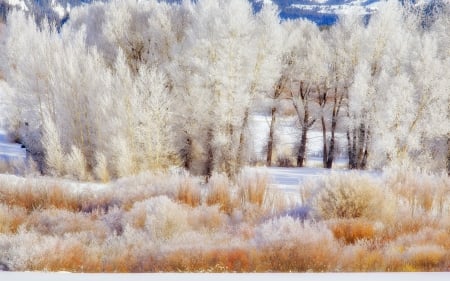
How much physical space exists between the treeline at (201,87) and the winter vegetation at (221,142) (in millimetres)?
86

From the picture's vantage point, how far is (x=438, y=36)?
73.5ft

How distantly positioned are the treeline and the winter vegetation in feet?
0.28

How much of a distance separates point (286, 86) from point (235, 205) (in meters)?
17.6

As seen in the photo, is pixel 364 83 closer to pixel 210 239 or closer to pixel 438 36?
pixel 438 36

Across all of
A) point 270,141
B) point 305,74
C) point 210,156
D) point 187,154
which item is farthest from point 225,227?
point 305,74

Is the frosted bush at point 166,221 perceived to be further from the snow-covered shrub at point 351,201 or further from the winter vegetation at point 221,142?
the snow-covered shrub at point 351,201

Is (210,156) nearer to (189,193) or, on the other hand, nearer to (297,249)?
(189,193)

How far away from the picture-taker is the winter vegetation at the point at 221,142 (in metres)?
7.93

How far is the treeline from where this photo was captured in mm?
19797

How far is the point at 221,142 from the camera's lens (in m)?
19.7

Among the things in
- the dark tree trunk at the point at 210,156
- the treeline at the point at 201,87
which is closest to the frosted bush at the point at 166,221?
the treeline at the point at 201,87

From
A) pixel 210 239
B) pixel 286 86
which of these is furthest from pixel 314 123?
pixel 210 239

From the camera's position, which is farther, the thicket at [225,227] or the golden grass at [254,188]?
the golden grass at [254,188]

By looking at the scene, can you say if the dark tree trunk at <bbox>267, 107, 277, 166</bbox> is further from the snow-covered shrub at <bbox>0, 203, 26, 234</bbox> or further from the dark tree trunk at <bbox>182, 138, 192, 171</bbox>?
the snow-covered shrub at <bbox>0, 203, 26, 234</bbox>
